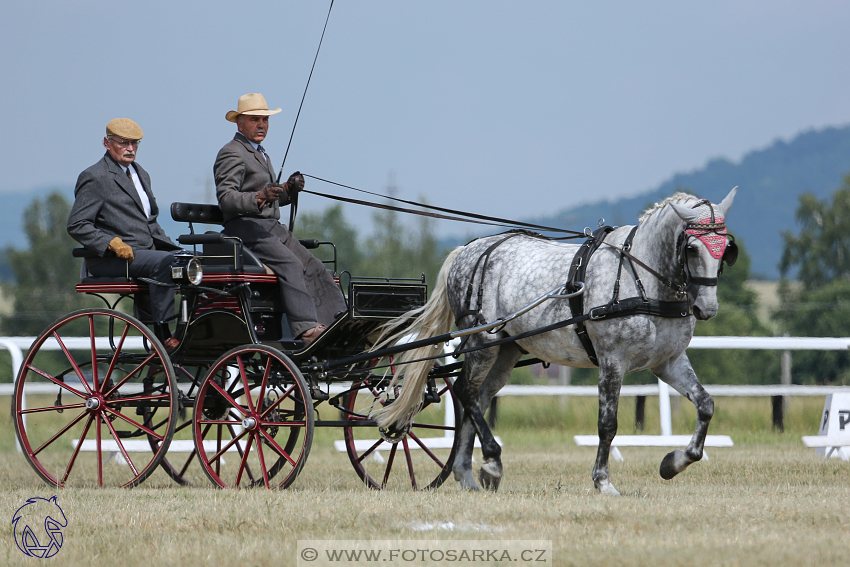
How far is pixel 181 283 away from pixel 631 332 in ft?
9.86

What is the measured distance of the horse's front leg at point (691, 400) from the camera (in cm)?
693

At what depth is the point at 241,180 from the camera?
754 cm

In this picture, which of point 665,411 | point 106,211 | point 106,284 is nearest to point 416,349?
Result: point 106,284

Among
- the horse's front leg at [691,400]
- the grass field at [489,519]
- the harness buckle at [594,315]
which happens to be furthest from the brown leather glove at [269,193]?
the horse's front leg at [691,400]

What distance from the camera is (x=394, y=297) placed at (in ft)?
24.4

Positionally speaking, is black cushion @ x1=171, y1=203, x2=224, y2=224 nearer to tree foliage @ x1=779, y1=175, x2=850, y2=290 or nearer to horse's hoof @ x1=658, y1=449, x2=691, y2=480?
horse's hoof @ x1=658, y1=449, x2=691, y2=480

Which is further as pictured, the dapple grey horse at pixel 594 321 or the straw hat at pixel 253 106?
the straw hat at pixel 253 106

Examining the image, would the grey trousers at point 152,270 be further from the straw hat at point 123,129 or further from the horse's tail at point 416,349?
the horse's tail at point 416,349

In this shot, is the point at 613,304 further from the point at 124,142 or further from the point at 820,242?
the point at 820,242

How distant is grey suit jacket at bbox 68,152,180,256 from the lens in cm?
735

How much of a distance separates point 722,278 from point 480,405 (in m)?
49.8

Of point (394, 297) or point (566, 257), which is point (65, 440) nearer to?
point (394, 297)

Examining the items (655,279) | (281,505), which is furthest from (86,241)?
(655,279)

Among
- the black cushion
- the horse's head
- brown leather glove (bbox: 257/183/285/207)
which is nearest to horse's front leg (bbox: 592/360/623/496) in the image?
the horse's head
